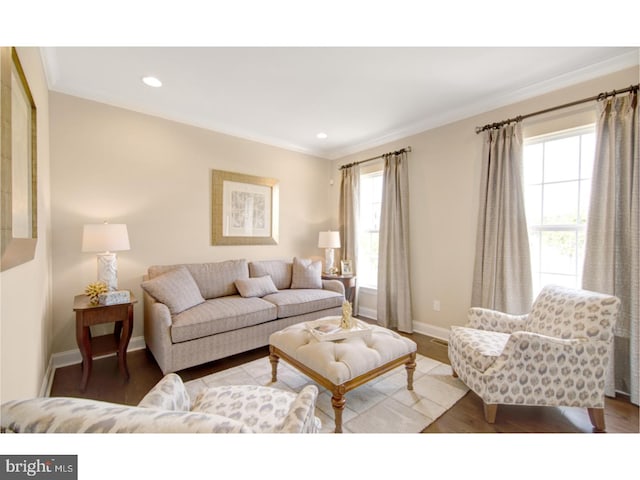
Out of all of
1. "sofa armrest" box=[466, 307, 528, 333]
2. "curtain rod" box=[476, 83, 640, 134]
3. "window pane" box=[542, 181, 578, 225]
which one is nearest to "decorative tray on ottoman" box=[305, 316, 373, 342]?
"sofa armrest" box=[466, 307, 528, 333]

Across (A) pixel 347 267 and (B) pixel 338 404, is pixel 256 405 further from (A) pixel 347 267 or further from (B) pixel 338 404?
(A) pixel 347 267

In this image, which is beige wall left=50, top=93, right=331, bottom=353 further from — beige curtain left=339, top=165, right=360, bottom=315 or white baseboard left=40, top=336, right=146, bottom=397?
beige curtain left=339, top=165, right=360, bottom=315

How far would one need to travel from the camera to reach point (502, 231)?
2578 mm

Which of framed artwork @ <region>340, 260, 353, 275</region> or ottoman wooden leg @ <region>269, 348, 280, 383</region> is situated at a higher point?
framed artwork @ <region>340, 260, 353, 275</region>

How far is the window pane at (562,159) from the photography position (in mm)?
2293

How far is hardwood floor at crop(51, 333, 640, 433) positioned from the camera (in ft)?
5.39

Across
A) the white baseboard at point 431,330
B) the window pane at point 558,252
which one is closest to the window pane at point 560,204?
the window pane at point 558,252

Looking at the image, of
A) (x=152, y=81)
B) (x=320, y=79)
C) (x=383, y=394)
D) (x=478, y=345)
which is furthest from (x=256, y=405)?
(x=152, y=81)

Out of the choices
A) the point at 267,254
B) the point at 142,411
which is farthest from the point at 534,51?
the point at 267,254

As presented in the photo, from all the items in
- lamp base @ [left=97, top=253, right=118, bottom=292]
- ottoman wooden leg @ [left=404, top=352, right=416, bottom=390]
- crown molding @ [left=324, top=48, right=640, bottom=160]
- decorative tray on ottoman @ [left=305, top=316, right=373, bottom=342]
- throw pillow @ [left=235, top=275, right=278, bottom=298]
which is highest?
crown molding @ [left=324, top=48, right=640, bottom=160]

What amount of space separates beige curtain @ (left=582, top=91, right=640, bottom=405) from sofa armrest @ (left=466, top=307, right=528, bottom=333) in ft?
2.08

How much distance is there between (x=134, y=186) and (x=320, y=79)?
7.24 feet

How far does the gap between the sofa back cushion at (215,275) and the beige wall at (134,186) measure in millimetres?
271

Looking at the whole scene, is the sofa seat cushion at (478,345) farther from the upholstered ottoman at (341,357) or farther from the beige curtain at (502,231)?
the beige curtain at (502,231)
